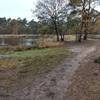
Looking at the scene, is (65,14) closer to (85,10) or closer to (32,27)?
(85,10)

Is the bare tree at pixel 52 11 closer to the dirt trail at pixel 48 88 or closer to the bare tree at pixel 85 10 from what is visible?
the bare tree at pixel 85 10

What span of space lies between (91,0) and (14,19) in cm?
4639

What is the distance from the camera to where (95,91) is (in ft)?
18.9

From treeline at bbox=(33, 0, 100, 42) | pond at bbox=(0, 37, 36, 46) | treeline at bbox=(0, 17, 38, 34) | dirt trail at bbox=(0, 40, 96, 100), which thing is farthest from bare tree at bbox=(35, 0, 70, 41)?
treeline at bbox=(0, 17, 38, 34)

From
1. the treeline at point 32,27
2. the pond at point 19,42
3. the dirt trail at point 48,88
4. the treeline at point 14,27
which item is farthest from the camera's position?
the treeline at point 14,27

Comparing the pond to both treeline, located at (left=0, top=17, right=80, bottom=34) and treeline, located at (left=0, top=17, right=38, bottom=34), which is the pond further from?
treeline, located at (left=0, top=17, right=38, bottom=34)

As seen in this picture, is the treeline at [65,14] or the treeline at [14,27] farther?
the treeline at [14,27]

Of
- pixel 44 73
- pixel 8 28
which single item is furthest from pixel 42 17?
pixel 8 28

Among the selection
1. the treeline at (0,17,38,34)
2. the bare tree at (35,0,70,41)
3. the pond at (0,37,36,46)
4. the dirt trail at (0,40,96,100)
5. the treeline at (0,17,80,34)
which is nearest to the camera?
the dirt trail at (0,40,96,100)

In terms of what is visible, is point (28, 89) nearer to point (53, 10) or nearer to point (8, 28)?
point (53, 10)

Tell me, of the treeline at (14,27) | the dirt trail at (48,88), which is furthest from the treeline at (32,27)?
the dirt trail at (48,88)

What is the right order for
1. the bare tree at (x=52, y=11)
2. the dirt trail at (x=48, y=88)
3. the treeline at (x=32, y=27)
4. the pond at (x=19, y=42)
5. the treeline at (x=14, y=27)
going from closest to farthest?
the dirt trail at (x=48, y=88) → the pond at (x=19, y=42) → the bare tree at (x=52, y=11) → the treeline at (x=32, y=27) → the treeline at (x=14, y=27)

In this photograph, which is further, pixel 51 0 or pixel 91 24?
pixel 91 24

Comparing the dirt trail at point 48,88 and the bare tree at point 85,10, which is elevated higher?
the bare tree at point 85,10
